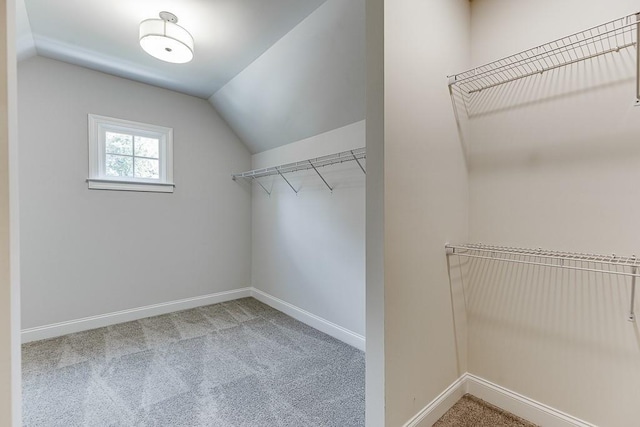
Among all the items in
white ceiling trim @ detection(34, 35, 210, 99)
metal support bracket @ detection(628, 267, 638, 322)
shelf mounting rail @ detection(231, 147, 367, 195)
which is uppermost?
white ceiling trim @ detection(34, 35, 210, 99)

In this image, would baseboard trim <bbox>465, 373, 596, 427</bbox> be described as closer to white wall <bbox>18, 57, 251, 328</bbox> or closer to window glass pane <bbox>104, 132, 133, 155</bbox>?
white wall <bbox>18, 57, 251, 328</bbox>

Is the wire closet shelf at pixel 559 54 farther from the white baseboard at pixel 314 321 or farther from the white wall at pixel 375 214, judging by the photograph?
the white baseboard at pixel 314 321

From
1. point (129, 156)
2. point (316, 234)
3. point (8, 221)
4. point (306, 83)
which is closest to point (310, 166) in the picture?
point (316, 234)

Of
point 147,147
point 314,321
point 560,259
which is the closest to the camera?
point 560,259

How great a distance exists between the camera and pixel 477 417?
1.54 m

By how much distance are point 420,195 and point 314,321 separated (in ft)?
6.22

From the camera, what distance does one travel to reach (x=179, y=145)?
127 inches

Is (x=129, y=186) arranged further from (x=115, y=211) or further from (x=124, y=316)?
(x=124, y=316)

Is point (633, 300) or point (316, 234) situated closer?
point (633, 300)

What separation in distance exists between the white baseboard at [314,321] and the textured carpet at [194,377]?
0.26ft

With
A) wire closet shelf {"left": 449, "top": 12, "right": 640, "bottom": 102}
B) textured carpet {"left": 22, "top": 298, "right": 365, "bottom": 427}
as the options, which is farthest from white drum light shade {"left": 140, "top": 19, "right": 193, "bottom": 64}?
textured carpet {"left": 22, "top": 298, "right": 365, "bottom": 427}

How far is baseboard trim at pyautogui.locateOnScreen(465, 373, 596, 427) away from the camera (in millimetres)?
1401

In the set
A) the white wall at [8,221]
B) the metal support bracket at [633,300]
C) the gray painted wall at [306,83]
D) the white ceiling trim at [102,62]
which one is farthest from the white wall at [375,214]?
the white ceiling trim at [102,62]

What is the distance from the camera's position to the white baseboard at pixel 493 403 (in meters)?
1.41
